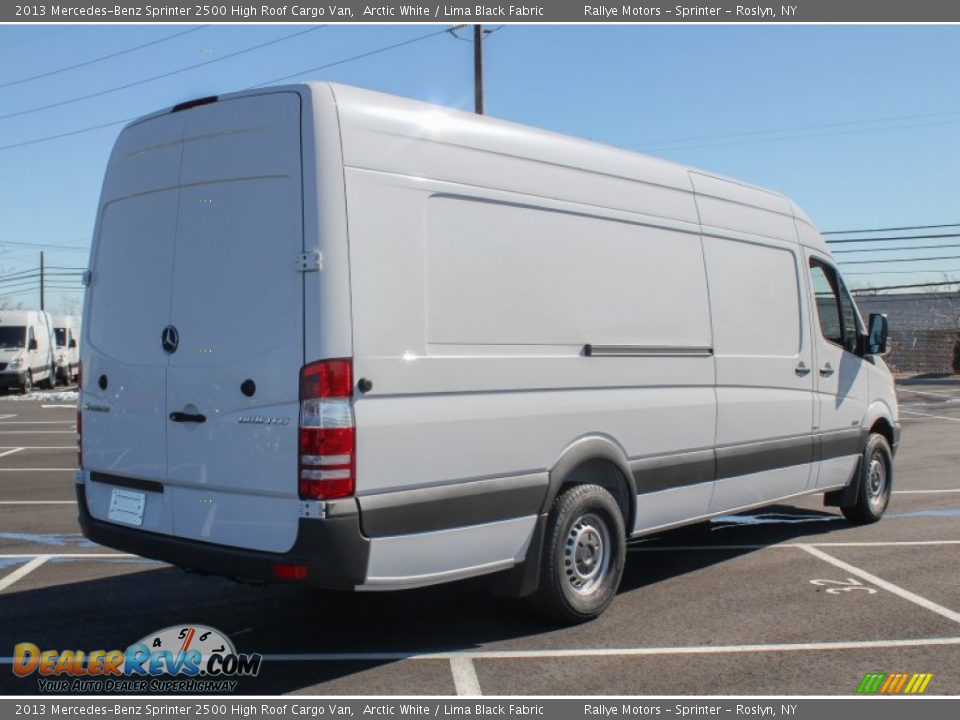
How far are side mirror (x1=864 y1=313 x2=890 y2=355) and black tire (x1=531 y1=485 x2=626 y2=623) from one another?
392 centimetres

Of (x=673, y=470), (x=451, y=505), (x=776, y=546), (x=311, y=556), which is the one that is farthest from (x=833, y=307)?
(x=311, y=556)

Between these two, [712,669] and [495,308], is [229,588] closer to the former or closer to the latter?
[495,308]

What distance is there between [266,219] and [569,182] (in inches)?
75.3

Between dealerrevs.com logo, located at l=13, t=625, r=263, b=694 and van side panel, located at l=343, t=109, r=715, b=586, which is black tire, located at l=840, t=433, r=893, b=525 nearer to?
van side panel, located at l=343, t=109, r=715, b=586

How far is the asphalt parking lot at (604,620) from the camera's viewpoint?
4954 mm

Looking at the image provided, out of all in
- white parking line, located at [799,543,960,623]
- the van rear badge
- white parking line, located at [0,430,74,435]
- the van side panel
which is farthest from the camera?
white parking line, located at [0,430,74,435]

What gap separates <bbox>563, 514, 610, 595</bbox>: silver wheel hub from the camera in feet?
19.0

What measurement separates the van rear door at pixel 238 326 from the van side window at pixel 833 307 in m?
5.02

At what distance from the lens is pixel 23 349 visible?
113ft

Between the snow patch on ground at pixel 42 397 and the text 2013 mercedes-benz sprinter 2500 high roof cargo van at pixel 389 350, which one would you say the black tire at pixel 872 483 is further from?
the snow patch on ground at pixel 42 397

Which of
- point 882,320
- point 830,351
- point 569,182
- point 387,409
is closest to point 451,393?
point 387,409

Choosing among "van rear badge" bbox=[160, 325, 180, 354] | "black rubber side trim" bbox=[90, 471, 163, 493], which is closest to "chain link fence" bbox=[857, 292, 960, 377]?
"black rubber side trim" bbox=[90, 471, 163, 493]

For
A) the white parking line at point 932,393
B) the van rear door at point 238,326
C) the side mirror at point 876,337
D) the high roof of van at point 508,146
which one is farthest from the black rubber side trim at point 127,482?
the white parking line at point 932,393

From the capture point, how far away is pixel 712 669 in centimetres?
507
